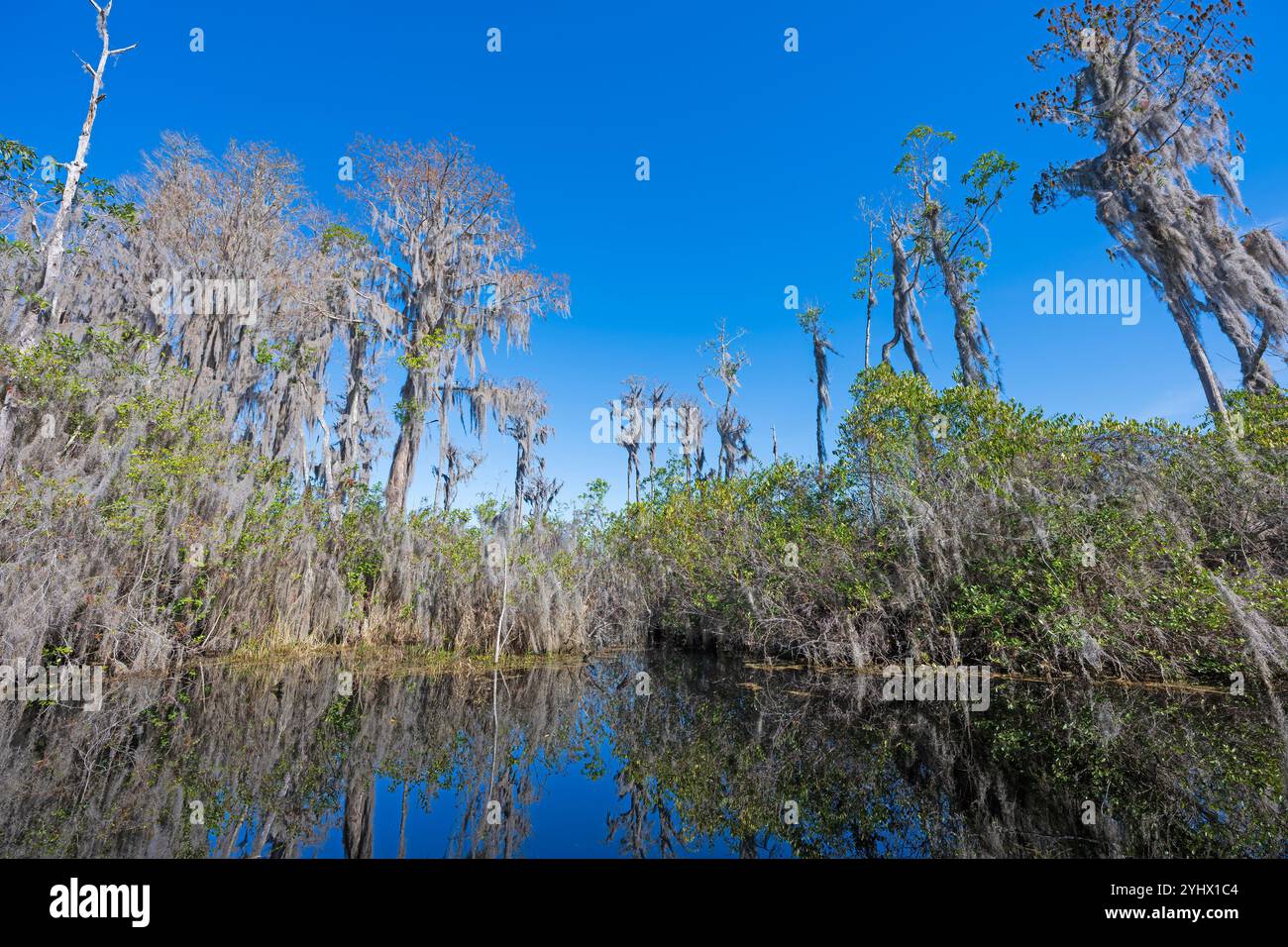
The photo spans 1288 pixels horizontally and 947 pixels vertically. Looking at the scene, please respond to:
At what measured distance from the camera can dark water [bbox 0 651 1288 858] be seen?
10.1 ft

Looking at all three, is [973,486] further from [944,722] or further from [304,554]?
[304,554]

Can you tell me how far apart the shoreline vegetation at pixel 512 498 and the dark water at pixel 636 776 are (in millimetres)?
1480

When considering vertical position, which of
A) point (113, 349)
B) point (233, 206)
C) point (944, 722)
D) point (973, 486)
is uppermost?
point (233, 206)

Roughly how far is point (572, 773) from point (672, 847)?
5.17 ft

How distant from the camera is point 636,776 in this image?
4.36 metres

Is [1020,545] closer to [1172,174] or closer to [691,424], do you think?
[1172,174]

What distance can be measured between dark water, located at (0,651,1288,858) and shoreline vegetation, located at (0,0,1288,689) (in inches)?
58.3

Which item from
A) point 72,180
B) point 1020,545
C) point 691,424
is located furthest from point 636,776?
point 691,424

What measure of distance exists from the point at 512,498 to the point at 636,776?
8.28 metres

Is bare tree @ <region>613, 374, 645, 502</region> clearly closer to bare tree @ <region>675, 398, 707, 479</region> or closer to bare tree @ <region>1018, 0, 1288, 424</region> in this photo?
bare tree @ <region>675, 398, 707, 479</region>

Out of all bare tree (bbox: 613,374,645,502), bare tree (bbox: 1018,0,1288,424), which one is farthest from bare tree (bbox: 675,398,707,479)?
bare tree (bbox: 1018,0,1288,424)
